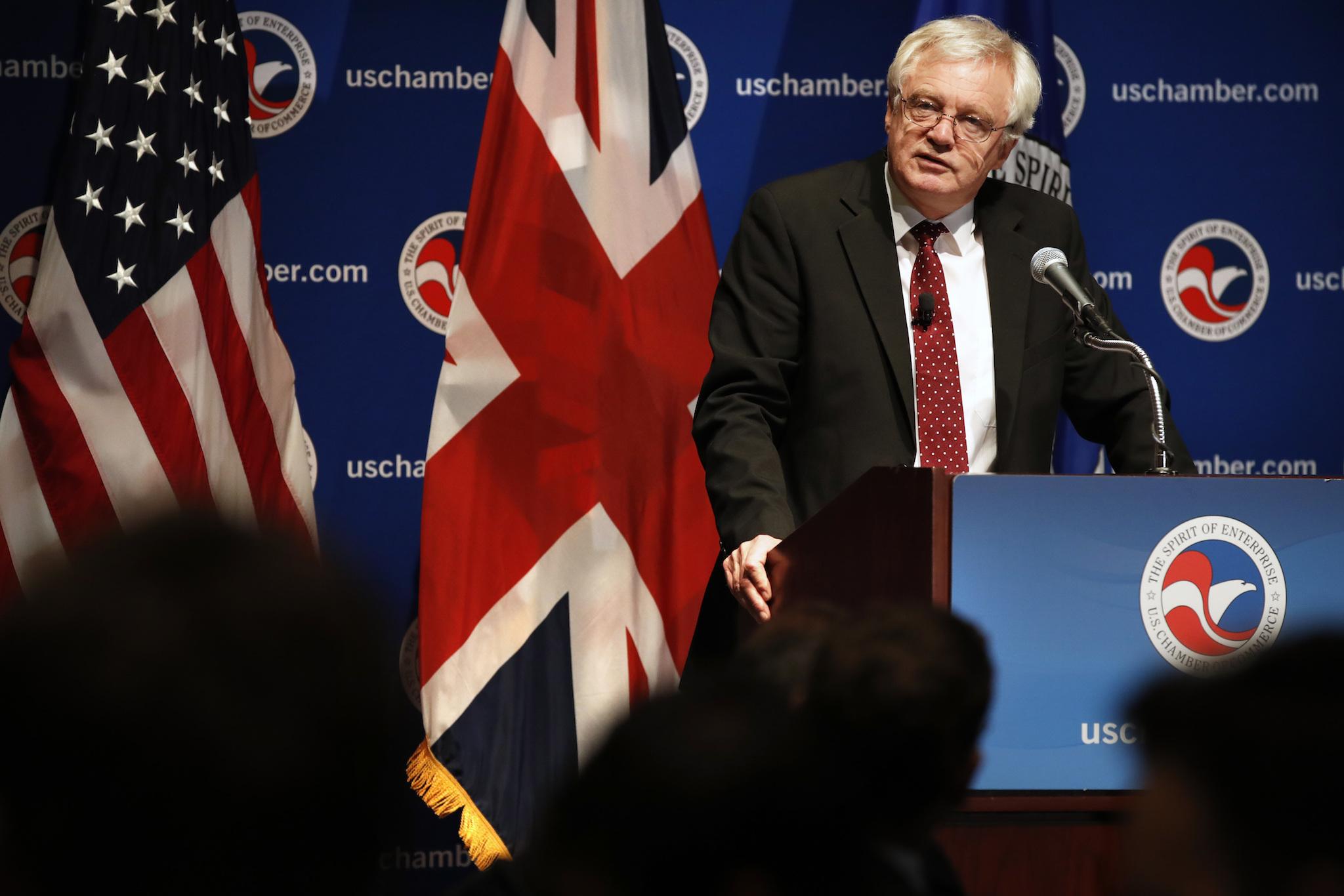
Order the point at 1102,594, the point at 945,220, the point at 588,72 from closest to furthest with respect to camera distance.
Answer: the point at 1102,594
the point at 945,220
the point at 588,72

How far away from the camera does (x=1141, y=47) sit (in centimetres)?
474

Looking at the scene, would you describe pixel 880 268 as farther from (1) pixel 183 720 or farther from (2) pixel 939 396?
(1) pixel 183 720

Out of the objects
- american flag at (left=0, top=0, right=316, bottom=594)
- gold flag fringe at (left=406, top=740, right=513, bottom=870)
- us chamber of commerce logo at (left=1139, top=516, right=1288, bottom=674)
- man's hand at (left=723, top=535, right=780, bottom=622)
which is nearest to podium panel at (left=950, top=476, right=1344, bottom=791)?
us chamber of commerce logo at (left=1139, top=516, right=1288, bottom=674)

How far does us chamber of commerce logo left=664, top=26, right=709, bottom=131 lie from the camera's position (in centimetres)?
461

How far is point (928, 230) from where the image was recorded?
9.79 ft

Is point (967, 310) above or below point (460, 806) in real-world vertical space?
above

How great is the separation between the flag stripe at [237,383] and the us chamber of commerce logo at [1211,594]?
8.23 ft

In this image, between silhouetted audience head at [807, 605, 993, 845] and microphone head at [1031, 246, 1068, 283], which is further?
microphone head at [1031, 246, 1068, 283]

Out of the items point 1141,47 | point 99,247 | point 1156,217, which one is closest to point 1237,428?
point 1156,217

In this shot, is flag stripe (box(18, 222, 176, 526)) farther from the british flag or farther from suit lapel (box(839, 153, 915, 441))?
suit lapel (box(839, 153, 915, 441))

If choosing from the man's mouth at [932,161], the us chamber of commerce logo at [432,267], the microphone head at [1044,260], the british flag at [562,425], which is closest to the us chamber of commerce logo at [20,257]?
the us chamber of commerce logo at [432,267]

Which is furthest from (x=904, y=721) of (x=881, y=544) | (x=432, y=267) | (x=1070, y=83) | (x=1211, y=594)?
(x=1070, y=83)

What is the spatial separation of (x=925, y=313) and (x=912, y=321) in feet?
0.16

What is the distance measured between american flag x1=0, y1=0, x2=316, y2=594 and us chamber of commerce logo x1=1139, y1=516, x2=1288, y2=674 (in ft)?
7.84
